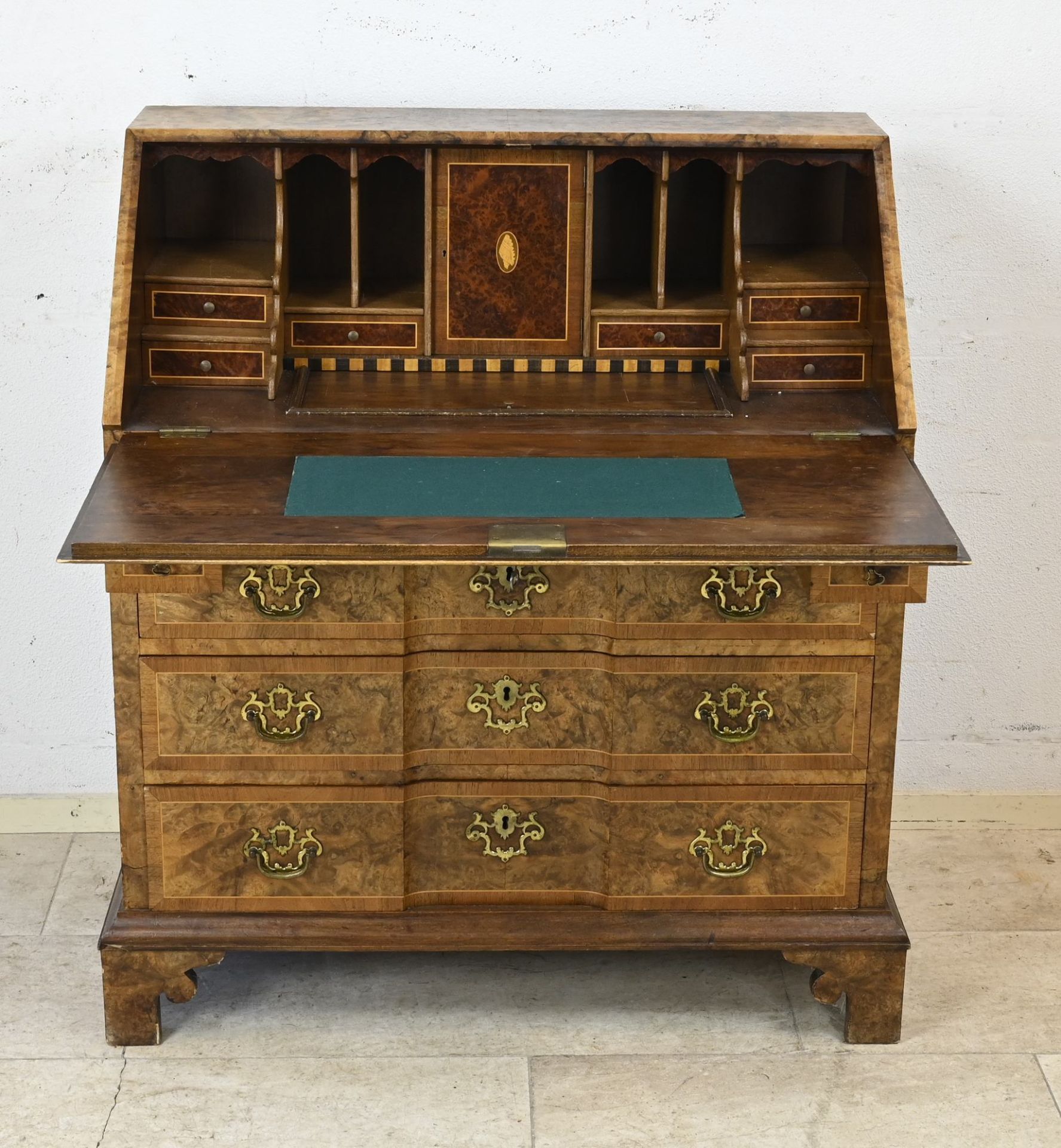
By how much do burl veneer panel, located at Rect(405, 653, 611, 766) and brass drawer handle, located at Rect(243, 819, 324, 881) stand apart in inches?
8.9

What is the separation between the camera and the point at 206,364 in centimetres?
338

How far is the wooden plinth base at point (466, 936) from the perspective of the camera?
321 cm

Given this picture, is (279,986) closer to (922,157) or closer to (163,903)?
(163,903)

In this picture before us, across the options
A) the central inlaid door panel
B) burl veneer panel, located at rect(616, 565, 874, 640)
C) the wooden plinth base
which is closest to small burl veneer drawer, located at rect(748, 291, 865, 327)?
the central inlaid door panel

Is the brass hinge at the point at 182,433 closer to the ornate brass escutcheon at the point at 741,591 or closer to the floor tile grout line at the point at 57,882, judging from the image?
the ornate brass escutcheon at the point at 741,591

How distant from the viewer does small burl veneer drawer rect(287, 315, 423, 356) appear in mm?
3438

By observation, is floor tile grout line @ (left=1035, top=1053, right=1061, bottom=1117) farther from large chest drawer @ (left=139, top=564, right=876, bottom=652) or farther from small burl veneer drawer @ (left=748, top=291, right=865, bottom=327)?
small burl veneer drawer @ (left=748, top=291, right=865, bottom=327)

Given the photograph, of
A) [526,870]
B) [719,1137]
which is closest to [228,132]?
[526,870]

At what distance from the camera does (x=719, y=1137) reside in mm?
3064

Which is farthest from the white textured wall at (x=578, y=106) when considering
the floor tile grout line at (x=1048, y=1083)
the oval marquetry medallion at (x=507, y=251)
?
the floor tile grout line at (x=1048, y=1083)

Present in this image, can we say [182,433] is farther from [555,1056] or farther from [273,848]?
[555,1056]

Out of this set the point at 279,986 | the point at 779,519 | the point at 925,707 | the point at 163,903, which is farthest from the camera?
the point at 925,707

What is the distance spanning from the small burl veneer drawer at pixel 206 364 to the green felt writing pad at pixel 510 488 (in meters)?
0.34

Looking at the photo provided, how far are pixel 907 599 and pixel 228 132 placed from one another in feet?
4.65
